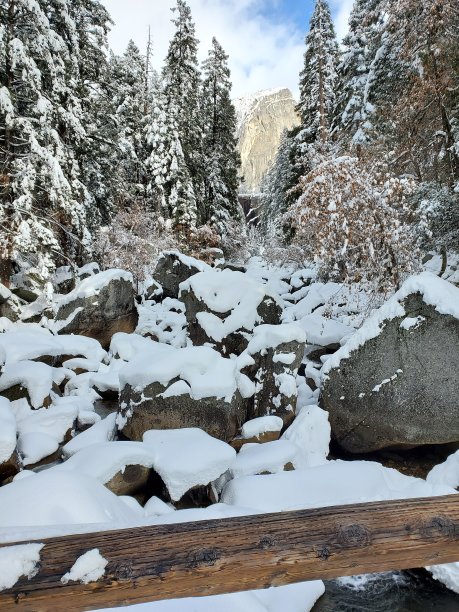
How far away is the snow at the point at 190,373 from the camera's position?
6316 millimetres

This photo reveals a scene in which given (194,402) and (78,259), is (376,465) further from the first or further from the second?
(78,259)

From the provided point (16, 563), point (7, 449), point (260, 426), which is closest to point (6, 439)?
point (7, 449)

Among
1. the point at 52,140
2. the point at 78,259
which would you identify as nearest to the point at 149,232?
the point at 78,259

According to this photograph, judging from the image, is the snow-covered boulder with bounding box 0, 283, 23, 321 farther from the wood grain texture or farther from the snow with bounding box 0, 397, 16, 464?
the wood grain texture

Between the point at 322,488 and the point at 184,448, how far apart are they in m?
1.90

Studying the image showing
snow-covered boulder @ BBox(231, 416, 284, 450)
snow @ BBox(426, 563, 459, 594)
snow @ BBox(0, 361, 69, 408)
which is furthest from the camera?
snow @ BBox(0, 361, 69, 408)

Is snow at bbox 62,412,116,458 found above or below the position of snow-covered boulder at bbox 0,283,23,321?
below

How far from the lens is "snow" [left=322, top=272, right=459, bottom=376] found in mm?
6141

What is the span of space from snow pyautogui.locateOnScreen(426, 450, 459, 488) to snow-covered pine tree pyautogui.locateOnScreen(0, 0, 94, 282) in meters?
10.9

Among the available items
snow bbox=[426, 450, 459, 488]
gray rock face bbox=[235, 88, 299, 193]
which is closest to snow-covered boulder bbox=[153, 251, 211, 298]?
snow bbox=[426, 450, 459, 488]

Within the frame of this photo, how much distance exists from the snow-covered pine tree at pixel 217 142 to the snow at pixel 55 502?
21.3m

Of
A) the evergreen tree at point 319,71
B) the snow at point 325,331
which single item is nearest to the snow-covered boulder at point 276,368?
the snow at point 325,331

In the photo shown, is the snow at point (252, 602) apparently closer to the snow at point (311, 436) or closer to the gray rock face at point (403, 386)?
the snow at point (311, 436)

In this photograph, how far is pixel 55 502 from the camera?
11.5 feet
